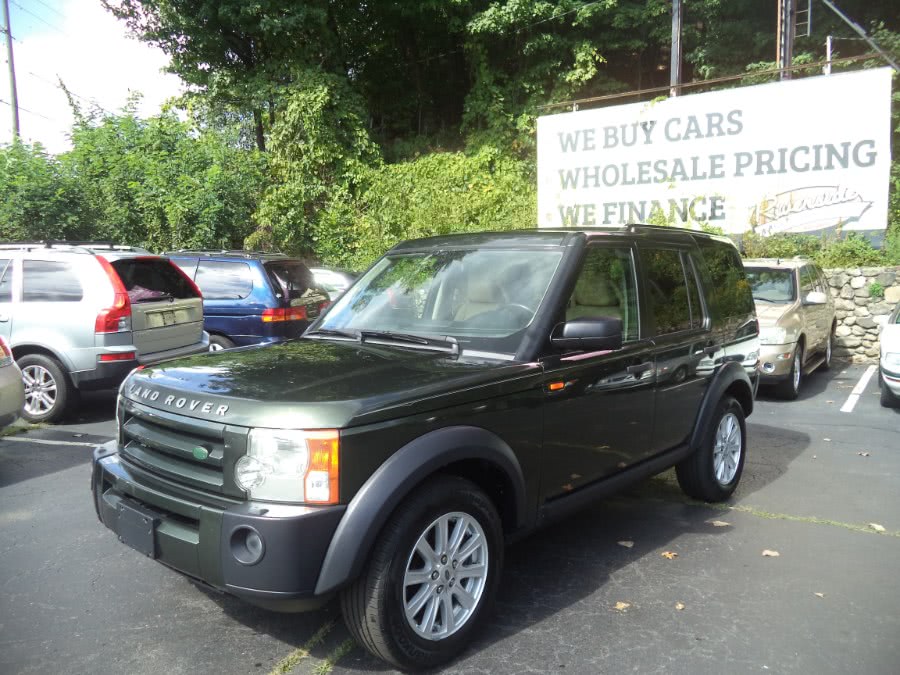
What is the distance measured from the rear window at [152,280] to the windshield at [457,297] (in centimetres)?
422

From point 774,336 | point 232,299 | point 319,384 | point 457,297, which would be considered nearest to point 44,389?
point 232,299

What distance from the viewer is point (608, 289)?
13.8 feet

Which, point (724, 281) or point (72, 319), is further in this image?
point (72, 319)

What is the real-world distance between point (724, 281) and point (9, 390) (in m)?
5.79

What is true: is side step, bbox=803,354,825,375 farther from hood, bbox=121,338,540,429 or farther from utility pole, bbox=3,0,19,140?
utility pole, bbox=3,0,19,140

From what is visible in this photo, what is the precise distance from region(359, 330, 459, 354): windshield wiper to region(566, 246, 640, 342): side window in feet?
2.07

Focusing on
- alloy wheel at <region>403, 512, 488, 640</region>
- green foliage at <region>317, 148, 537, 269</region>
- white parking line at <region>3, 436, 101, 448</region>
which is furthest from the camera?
green foliage at <region>317, 148, 537, 269</region>

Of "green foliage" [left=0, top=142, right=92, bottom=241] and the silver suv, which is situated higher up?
"green foliage" [left=0, top=142, right=92, bottom=241]

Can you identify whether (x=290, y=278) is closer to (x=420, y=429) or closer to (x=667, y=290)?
(x=667, y=290)

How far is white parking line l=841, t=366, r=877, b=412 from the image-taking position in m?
8.95

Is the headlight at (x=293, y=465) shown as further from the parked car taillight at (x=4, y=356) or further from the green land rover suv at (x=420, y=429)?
the parked car taillight at (x=4, y=356)

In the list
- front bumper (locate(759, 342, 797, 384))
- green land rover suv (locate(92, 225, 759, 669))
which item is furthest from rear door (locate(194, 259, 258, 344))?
front bumper (locate(759, 342, 797, 384))

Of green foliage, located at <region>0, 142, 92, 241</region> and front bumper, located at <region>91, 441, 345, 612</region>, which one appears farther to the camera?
green foliage, located at <region>0, 142, 92, 241</region>

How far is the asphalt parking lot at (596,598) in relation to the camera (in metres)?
3.18
